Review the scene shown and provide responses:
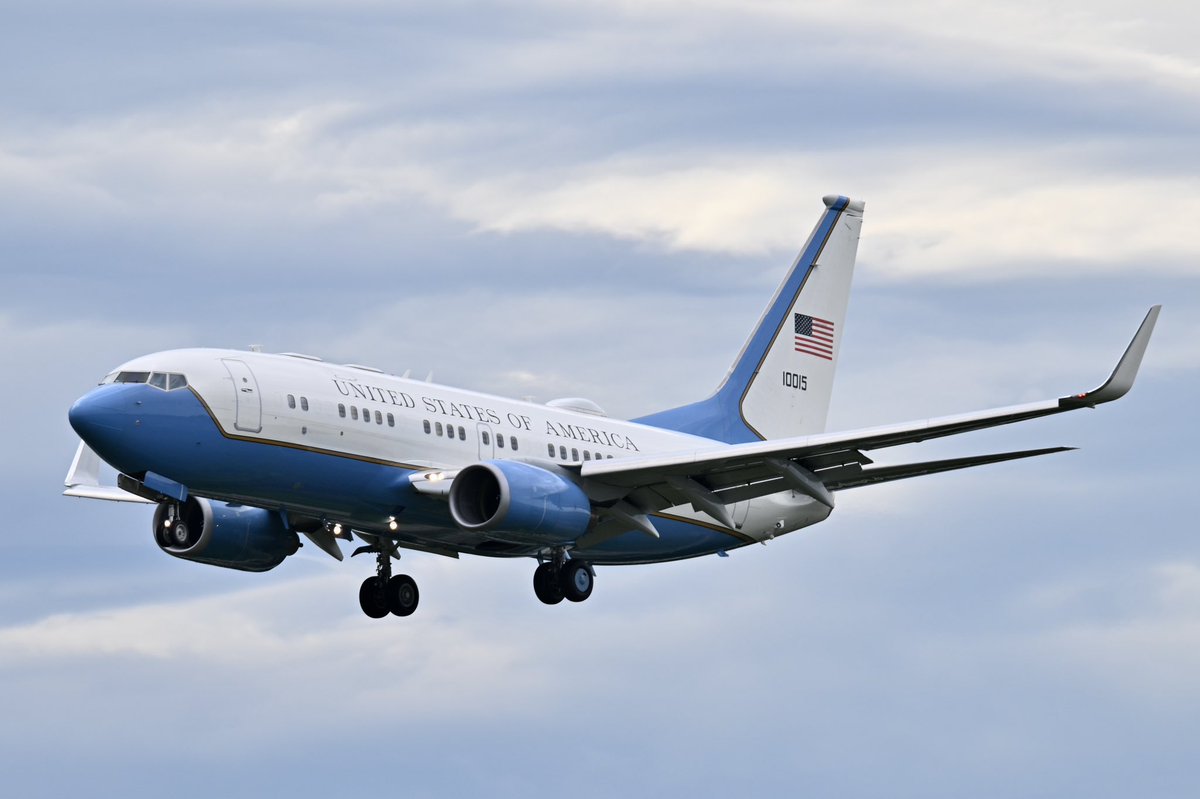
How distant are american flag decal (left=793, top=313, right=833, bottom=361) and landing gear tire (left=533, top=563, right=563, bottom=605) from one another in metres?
13.3

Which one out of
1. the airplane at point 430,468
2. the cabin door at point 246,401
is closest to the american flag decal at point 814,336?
the airplane at point 430,468

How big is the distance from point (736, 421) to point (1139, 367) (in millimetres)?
18687

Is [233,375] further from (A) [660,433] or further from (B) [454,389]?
(A) [660,433]

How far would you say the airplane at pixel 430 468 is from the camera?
42812 millimetres

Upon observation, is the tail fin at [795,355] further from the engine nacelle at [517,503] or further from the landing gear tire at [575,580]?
the engine nacelle at [517,503]

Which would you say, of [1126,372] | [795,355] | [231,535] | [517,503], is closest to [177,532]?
[231,535]

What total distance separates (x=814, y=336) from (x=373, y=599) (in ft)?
54.0

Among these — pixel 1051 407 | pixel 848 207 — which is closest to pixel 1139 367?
pixel 1051 407

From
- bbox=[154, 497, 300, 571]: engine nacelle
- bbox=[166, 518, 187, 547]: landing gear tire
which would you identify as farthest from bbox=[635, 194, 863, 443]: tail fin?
bbox=[166, 518, 187, 547]: landing gear tire

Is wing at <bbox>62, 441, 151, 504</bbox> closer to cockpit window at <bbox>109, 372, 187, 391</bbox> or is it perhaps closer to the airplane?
the airplane

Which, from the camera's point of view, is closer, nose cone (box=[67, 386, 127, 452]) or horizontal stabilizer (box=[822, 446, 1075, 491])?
nose cone (box=[67, 386, 127, 452])

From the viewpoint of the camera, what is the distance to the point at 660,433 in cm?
5428

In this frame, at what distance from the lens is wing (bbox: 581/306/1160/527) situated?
43.5 metres

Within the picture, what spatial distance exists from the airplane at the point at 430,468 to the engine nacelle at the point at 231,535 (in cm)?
5
